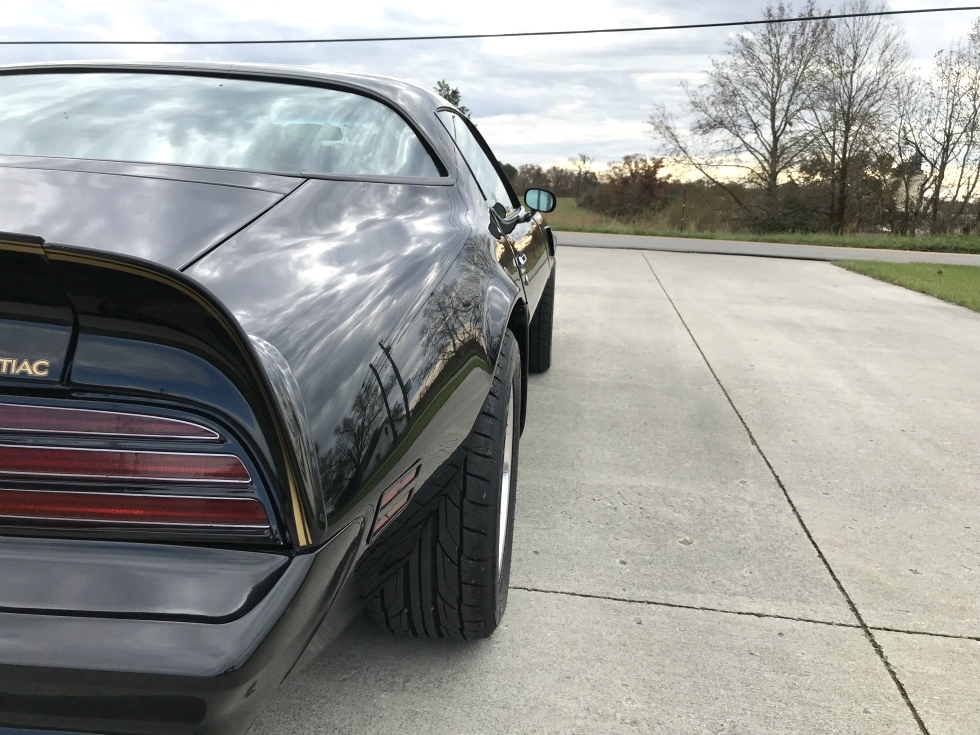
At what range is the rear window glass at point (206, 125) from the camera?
194 centimetres

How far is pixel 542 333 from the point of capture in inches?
196

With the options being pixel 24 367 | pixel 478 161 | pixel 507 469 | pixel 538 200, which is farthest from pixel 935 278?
pixel 24 367

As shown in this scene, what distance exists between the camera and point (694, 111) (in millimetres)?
28094

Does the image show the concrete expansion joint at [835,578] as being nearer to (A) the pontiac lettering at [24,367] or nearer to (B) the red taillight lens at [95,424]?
(B) the red taillight lens at [95,424]

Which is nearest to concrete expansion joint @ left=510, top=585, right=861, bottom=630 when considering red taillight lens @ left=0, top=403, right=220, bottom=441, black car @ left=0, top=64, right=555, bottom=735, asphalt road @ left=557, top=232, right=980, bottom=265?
black car @ left=0, top=64, right=555, bottom=735

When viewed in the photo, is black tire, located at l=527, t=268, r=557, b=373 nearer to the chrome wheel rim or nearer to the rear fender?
the chrome wheel rim

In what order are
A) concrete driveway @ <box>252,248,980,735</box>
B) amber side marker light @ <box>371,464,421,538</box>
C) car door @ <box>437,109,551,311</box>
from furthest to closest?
car door @ <box>437,109,551,311</box>, concrete driveway @ <box>252,248,980,735</box>, amber side marker light @ <box>371,464,421,538</box>

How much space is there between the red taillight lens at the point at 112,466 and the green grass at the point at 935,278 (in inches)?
364

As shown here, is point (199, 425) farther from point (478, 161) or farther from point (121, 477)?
point (478, 161)

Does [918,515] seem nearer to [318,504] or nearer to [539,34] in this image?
[318,504]

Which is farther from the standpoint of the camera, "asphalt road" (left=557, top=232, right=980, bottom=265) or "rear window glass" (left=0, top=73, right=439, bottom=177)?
"asphalt road" (left=557, top=232, right=980, bottom=265)

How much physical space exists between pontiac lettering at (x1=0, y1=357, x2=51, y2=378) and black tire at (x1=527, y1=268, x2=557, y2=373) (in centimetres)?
384

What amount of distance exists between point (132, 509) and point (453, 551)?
87 centimetres

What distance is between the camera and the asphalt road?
52.4 feet
